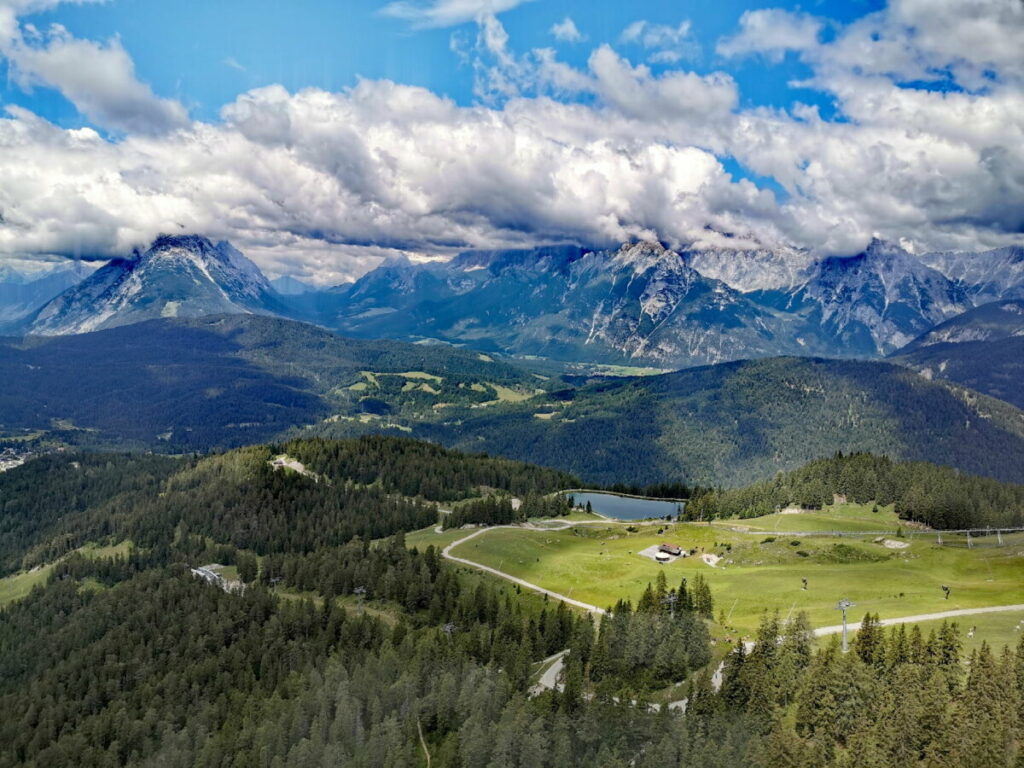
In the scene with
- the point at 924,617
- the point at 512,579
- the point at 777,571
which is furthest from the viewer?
the point at 512,579

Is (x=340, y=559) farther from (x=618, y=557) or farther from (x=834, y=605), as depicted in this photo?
(x=834, y=605)

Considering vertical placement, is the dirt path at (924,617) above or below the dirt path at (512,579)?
above

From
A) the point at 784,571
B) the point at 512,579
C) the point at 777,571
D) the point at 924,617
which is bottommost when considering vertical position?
the point at 512,579

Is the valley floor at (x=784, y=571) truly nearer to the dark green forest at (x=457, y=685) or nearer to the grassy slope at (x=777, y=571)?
the grassy slope at (x=777, y=571)

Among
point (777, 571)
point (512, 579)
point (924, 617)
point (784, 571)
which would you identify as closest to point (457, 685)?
point (512, 579)

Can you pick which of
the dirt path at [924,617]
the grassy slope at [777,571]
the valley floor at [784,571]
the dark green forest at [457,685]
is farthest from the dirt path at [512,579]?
the dirt path at [924,617]

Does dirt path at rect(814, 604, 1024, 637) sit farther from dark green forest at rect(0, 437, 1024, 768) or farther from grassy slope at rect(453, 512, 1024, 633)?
dark green forest at rect(0, 437, 1024, 768)

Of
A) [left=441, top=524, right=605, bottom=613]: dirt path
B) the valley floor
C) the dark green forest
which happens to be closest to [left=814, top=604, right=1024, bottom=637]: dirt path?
the valley floor

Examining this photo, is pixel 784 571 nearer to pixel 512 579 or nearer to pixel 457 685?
pixel 512 579

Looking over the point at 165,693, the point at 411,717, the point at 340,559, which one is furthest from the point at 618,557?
the point at 165,693
